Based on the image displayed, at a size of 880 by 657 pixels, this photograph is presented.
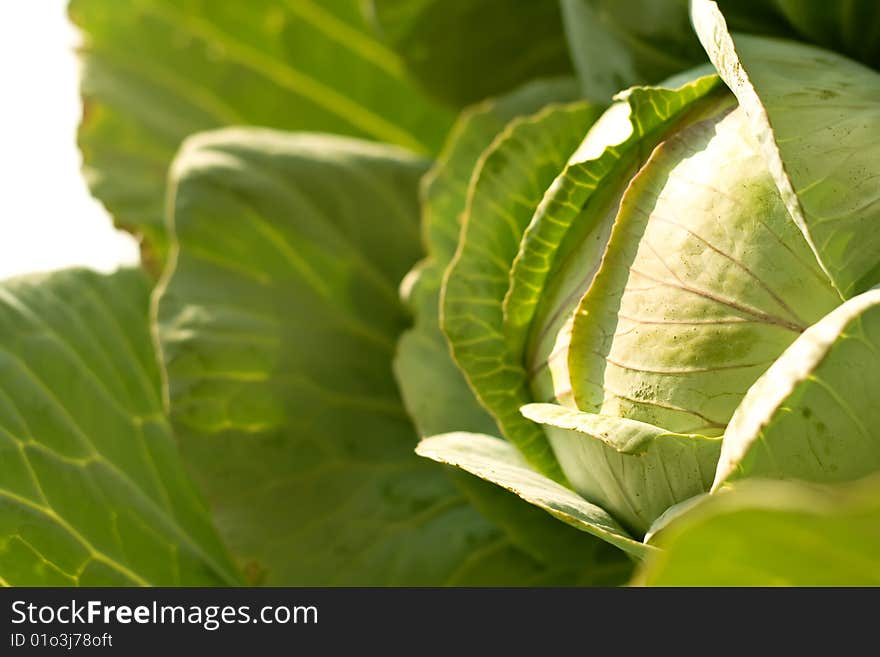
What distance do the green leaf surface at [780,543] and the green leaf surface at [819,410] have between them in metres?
0.20

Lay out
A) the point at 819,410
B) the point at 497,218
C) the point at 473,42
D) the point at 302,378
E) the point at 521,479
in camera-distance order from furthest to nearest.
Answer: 1. the point at 473,42
2. the point at 302,378
3. the point at 497,218
4. the point at 521,479
5. the point at 819,410

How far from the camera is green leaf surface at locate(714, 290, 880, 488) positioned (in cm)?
75

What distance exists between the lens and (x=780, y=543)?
53cm

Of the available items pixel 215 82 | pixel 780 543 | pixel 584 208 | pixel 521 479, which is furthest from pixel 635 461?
pixel 215 82

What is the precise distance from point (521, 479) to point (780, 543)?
49 cm

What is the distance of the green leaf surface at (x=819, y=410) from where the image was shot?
2.47 feet

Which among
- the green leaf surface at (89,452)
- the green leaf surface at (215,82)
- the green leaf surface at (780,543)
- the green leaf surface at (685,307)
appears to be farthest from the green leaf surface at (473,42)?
the green leaf surface at (780,543)

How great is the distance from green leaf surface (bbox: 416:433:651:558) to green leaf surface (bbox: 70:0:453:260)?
82 cm

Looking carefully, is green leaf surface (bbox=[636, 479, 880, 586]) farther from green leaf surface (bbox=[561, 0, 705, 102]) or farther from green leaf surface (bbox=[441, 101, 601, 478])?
green leaf surface (bbox=[561, 0, 705, 102])

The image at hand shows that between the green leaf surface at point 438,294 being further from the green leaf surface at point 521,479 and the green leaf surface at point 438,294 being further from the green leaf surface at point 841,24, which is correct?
the green leaf surface at point 841,24

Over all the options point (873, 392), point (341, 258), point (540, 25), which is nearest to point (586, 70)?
point (540, 25)

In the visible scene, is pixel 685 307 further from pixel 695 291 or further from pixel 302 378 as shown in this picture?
pixel 302 378

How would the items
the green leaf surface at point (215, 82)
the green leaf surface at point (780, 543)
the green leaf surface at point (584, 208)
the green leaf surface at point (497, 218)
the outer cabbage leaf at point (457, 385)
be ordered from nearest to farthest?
the green leaf surface at point (780, 543), the green leaf surface at point (584, 208), the green leaf surface at point (497, 218), the outer cabbage leaf at point (457, 385), the green leaf surface at point (215, 82)

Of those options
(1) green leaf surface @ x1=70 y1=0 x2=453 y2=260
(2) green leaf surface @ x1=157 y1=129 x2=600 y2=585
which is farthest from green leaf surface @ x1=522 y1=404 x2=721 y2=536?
(1) green leaf surface @ x1=70 y1=0 x2=453 y2=260
